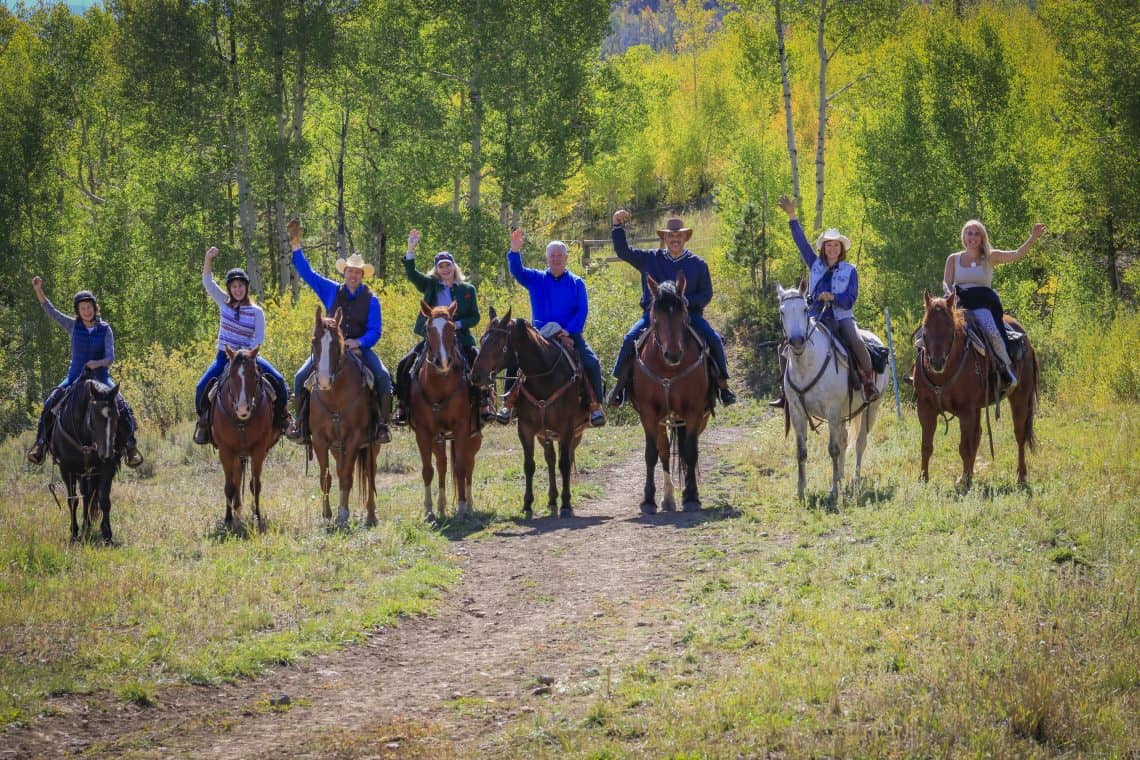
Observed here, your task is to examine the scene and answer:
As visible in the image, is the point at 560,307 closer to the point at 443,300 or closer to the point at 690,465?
the point at 443,300

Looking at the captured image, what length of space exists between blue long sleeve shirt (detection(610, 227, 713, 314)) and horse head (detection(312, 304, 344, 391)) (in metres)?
3.53

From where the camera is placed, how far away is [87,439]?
43.4 feet

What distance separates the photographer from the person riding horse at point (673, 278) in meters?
14.1

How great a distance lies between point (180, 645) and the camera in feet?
28.9

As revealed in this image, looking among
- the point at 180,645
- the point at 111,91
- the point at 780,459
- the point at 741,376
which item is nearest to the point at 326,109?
the point at 111,91

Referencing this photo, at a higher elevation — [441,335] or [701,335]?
[441,335]

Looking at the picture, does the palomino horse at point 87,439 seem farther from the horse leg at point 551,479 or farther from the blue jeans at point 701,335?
the blue jeans at point 701,335

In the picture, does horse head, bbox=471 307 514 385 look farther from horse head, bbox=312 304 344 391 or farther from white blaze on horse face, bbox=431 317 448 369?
horse head, bbox=312 304 344 391

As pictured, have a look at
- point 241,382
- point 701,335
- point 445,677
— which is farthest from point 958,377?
point 241,382

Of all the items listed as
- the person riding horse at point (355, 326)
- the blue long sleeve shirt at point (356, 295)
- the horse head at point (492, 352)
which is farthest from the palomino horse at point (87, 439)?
the horse head at point (492, 352)

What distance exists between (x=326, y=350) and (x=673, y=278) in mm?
4352

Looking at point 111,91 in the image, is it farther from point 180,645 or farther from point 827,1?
point 180,645

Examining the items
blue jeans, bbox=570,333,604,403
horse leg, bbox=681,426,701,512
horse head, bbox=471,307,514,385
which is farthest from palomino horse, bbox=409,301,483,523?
horse leg, bbox=681,426,701,512

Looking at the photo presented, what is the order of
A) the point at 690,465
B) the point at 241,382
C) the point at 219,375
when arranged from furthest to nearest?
the point at 690,465 < the point at 219,375 < the point at 241,382
